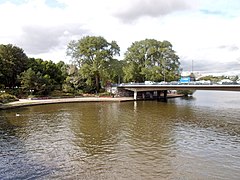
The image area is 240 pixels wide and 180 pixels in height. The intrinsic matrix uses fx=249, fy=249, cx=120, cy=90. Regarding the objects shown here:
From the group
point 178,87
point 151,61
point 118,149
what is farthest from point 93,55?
point 118,149

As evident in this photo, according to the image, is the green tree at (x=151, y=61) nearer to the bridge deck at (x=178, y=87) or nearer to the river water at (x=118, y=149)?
the bridge deck at (x=178, y=87)

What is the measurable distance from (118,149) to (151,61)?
66.6 metres

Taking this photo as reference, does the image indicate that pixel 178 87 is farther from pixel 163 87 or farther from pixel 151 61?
pixel 151 61

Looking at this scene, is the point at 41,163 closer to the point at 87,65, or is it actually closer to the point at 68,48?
the point at 87,65

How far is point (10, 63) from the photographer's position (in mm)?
68125

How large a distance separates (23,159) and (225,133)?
21.4m

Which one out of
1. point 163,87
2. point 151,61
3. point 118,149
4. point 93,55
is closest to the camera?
point 118,149

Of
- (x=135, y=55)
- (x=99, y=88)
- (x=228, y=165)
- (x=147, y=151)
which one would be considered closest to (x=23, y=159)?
(x=147, y=151)

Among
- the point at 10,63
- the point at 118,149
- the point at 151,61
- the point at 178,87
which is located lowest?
the point at 118,149

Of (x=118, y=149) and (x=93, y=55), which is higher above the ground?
(x=93, y=55)

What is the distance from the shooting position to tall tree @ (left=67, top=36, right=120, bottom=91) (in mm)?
75750

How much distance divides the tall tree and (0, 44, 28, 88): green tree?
16077 millimetres

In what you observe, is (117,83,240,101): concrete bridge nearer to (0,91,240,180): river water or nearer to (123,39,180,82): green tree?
(123,39,180,82): green tree

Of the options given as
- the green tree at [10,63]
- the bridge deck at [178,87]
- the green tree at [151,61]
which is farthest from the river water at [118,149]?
the green tree at [151,61]
